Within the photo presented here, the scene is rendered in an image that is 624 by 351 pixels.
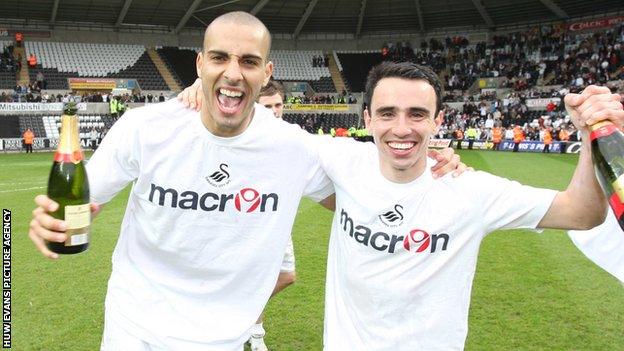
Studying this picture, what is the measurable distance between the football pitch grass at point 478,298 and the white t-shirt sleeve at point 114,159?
1657 millimetres

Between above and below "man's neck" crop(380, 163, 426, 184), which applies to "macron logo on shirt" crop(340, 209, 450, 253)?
below

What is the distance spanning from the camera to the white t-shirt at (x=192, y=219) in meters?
2.62

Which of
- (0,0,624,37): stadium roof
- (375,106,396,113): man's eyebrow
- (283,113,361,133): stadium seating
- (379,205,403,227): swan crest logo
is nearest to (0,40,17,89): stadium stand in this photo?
(0,0,624,37): stadium roof

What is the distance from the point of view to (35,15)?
37.9 m

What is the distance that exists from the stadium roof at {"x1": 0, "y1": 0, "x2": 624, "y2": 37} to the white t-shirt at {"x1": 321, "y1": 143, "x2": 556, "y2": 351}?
124ft

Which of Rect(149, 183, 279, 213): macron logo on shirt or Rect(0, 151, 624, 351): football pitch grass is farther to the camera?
Rect(0, 151, 624, 351): football pitch grass

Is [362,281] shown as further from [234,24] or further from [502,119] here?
[502,119]

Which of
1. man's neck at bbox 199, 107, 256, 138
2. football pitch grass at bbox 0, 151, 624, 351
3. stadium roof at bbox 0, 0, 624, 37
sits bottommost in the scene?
football pitch grass at bbox 0, 151, 624, 351

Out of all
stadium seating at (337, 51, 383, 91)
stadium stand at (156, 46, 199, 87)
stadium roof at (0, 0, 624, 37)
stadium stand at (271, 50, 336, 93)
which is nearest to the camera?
stadium roof at (0, 0, 624, 37)

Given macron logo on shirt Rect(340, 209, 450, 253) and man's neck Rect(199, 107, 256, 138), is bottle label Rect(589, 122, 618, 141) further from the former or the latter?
man's neck Rect(199, 107, 256, 138)

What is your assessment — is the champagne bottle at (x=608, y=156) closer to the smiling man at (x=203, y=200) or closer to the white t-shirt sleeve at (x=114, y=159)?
the smiling man at (x=203, y=200)

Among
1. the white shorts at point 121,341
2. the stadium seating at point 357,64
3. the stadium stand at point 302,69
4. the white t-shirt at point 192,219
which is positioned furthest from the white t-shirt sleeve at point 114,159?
the stadium seating at point 357,64

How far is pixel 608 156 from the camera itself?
2287mm

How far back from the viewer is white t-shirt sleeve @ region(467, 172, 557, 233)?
2.48 meters
